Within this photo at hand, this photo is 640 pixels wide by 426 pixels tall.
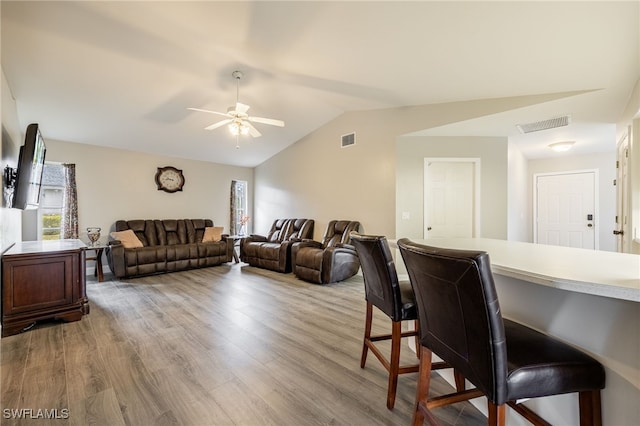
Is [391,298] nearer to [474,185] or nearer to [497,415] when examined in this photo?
[497,415]

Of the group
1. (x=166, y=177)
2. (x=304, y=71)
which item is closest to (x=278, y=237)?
(x=166, y=177)

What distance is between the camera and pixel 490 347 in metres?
0.91

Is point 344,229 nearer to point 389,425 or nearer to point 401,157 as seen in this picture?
point 401,157

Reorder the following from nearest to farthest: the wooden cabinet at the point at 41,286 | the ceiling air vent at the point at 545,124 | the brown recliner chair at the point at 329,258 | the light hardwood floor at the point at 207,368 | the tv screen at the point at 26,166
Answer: the light hardwood floor at the point at 207,368 < the wooden cabinet at the point at 41,286 < the tv screen at the point at 26,166 < the ceiling air vent at the point at 545,124 < the brown recliner chair at the point at 329,258

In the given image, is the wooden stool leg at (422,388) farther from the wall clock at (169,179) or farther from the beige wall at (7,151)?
the wall clock at (169,179)

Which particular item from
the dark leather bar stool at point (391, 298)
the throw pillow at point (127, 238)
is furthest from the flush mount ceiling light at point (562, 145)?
the throw pillow at point (127, 238)

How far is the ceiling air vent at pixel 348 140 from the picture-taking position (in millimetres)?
5121

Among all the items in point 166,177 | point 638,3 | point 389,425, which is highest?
point 638,3

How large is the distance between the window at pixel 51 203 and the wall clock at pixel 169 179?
1566 mm

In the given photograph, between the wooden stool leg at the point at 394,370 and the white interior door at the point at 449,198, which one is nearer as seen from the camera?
the wooden stool leg at the point at 394,370

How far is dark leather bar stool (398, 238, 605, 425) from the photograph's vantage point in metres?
0.90

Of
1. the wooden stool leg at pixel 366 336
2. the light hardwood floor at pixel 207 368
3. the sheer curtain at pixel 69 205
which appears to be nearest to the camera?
the light hardwood floor at pixel 207 368

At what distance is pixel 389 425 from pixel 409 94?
141 inches

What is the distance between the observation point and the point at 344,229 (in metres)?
4.99
